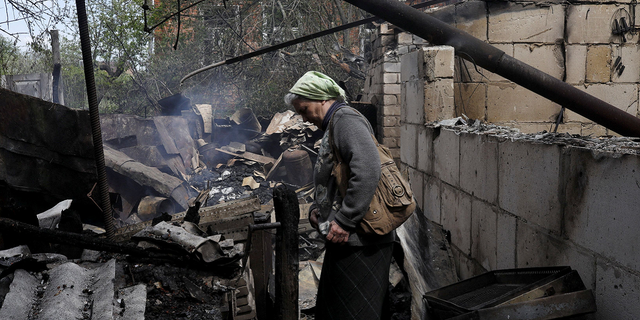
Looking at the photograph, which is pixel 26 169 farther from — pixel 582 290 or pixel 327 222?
pixel 582 290

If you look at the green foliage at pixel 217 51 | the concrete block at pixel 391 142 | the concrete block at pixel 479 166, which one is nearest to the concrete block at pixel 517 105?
the concrete block at pixel 479 166

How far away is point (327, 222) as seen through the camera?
2463 millimetres

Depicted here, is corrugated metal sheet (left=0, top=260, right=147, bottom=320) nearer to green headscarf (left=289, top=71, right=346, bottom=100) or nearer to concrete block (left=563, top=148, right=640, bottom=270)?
green headscarf (left=289, top=71, right=346, bottom=100)

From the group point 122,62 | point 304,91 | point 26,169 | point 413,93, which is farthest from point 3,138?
point 122,62

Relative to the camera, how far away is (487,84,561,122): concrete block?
6.00 meters

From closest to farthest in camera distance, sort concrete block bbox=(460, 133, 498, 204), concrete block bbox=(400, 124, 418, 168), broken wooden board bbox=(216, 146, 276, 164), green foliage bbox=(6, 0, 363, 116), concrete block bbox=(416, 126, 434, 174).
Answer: concrete block bbox=(460, 133, 498, 204) → concrete block bbox=(416, 126, 434, 174) → concrete block bbox=(400, 124, 418, 168) → broken wooden board bbox=(216, 146, 276, 164) → green foliage bbox=(6, 0, 363, 116)

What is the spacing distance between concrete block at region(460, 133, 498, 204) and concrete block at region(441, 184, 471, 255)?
0.50 feet

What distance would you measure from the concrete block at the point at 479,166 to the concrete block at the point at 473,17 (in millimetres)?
2806

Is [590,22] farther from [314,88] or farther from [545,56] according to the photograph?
[314,88]

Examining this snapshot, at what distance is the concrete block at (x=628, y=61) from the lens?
19.5 ft

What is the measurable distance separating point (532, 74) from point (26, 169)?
498cm

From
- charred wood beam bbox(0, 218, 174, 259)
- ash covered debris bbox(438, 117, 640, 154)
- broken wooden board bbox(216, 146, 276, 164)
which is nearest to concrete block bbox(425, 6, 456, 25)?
ash covered debris bbox(438, 117, 640, 154)

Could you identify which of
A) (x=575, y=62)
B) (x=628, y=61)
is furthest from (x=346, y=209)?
(x=628, y=61)

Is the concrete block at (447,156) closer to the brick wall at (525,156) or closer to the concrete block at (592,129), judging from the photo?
the brick wall at (525,156)
